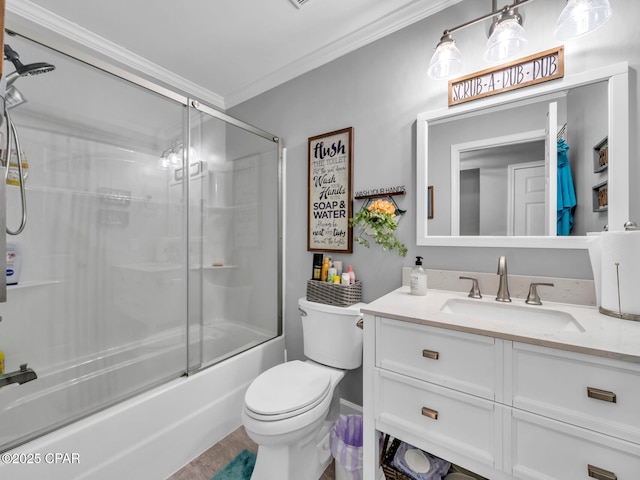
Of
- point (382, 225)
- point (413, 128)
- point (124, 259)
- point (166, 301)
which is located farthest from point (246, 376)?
point (413, 128)

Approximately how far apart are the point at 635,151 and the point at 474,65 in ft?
2.48

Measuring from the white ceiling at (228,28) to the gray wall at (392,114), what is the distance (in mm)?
→ 90

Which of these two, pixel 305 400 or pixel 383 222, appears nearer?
pixel 305 400

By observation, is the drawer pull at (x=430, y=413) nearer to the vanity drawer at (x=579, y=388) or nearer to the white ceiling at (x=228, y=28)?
the vanity drawer at (x=579, y=388)

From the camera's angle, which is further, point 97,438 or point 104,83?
point 104,83

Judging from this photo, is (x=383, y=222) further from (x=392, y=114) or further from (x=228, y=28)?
(x=228, y=28)

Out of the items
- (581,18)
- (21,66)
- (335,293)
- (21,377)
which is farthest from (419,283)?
(21,66)

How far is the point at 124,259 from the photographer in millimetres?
1646

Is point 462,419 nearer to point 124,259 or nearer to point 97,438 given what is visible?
point 97,438

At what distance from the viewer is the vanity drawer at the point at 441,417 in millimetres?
871

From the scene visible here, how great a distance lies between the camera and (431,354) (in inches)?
37.3

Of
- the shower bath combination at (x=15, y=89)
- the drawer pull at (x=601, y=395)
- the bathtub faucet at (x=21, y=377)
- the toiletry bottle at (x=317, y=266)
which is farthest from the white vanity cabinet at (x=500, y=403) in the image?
the shower bath combination at (x=15, y=89)

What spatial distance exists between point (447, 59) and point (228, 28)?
132 centimetres

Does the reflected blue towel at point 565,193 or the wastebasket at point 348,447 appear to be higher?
the reflected blue towel at point 565,193
